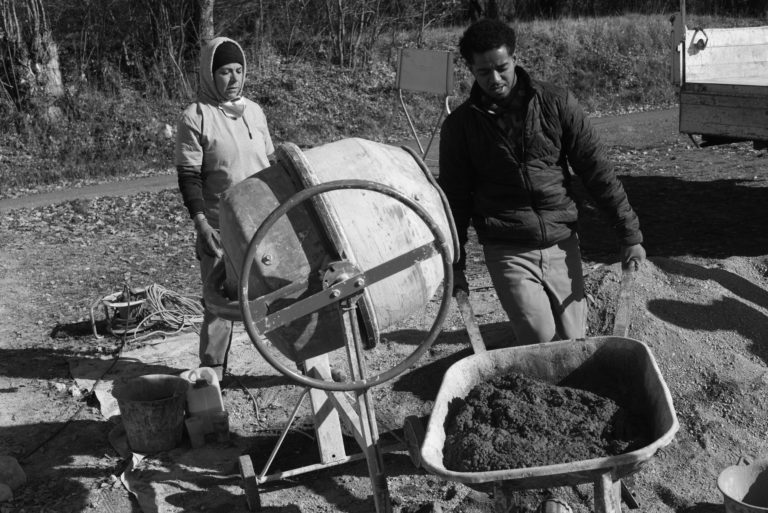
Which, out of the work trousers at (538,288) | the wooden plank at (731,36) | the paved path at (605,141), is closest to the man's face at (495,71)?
the work trousers at (538,288)

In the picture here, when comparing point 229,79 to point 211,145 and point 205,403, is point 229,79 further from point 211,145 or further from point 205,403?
point 205,403

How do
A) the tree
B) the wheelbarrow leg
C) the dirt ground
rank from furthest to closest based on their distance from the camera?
the tree, the dirt ground, the wheelbarrow leg

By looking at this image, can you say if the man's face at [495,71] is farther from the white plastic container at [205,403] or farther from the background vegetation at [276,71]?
the background vegetation at [276,71]

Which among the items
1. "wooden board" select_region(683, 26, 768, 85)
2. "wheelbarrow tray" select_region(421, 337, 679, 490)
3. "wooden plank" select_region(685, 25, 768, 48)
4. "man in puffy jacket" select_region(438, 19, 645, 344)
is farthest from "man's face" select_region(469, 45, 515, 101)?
"wooden plank" select_region(685, 25, 768, 48)

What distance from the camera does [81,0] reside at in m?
16.0

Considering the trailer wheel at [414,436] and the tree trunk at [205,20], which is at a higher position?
the tree trunk at [205,20]

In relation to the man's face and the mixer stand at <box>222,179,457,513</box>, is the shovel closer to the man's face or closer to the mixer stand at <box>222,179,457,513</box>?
the mixer stand at <box>222,179,457,513</box>

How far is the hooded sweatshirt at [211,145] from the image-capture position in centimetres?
427

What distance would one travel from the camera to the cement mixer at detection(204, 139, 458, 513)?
2.82 metres

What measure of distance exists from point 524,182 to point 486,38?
553mm

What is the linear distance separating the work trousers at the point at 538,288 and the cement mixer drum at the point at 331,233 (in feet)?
1.19

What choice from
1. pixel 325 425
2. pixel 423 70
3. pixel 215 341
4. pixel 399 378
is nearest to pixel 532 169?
pixel 325 425

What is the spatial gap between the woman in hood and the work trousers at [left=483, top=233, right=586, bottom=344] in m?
1.41

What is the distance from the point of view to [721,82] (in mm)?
7797
